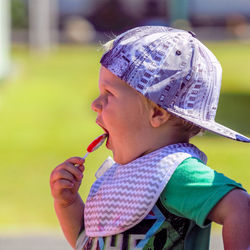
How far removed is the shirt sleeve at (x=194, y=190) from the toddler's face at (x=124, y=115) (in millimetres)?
182

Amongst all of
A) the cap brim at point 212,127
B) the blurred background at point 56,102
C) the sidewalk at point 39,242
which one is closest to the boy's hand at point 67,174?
the cap brim at point 212,127

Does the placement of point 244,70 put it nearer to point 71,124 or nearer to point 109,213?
point 71,124

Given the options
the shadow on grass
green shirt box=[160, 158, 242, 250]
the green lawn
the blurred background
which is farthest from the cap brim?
the shadow on grass

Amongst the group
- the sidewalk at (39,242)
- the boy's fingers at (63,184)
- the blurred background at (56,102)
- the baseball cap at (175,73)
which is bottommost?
the blurred background at (56,102)

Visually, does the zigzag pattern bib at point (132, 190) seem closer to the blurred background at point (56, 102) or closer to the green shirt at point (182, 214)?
the green shirt at point (182, 214)

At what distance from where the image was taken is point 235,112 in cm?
1096

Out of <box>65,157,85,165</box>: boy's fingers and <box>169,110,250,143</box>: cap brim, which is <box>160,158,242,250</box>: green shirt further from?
<box>65,157,85,165</box>: boy's fingers

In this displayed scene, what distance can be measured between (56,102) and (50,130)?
268 centimetres

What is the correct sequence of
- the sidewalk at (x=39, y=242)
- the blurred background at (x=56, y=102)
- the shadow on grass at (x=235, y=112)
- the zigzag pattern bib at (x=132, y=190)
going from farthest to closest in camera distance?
the shadow on grass at (x=235, y=112)
the blurred background at (x=56, y=102)
the sidewalk at (x=39, y=242)
the zigzag pattern bib at (x=132, y=190)

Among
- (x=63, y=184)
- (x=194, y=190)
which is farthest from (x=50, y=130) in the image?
(x=194, y=190)

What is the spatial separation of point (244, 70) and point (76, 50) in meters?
8.28

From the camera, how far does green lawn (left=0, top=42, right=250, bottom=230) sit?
623cm

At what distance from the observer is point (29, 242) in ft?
16.5

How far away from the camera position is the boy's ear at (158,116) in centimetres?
217
